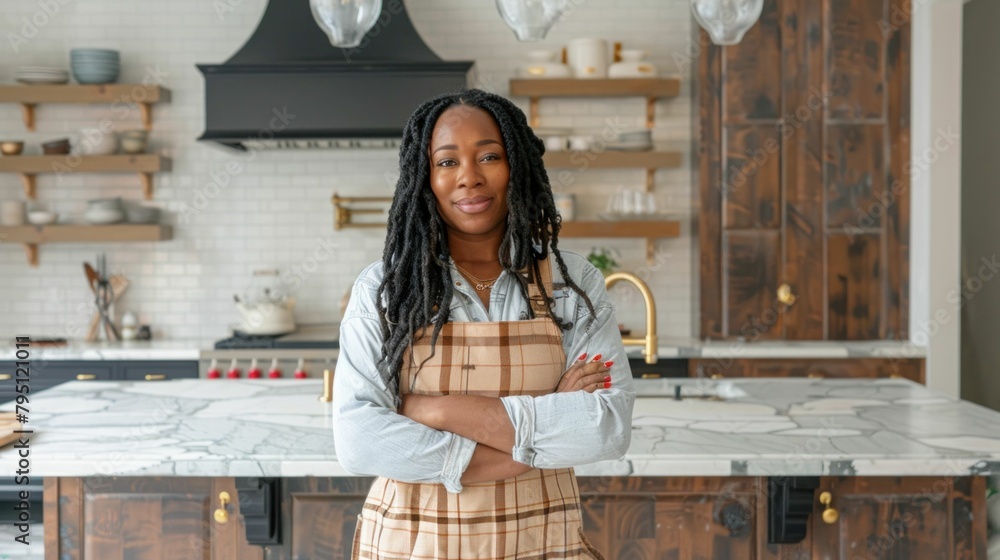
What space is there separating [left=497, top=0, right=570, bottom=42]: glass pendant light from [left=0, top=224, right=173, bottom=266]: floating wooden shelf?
295cm

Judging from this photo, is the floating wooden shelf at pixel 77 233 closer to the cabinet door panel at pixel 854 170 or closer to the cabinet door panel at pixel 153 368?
the cabinet door panel at pixel 153 368

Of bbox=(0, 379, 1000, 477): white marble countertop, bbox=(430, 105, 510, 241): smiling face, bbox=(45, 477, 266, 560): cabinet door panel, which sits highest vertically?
bbox=(430, 105, 510, 241): smiling face

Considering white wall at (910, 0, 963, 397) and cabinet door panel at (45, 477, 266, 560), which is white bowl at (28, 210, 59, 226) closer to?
cabinet door panel at (45, 477, 266, 560)

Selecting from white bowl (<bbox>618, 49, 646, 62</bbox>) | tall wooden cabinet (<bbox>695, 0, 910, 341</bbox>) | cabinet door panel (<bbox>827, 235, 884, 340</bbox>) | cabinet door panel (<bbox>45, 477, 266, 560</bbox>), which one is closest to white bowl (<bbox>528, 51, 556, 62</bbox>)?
white bowl (<bbox>618, 49, 646, 62</bbox>)

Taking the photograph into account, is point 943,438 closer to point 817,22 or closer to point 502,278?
point 502,278

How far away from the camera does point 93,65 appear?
501cm

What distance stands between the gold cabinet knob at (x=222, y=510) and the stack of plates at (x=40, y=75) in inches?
142

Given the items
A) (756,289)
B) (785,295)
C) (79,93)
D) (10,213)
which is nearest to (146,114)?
(79,93)

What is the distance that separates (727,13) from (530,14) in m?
0.61

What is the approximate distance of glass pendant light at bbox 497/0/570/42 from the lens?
2.74 m

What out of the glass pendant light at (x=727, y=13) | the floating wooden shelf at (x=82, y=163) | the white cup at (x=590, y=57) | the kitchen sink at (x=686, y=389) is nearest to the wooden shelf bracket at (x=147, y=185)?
the floating wooden shelf at (x=82, y=163)

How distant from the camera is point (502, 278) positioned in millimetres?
1622

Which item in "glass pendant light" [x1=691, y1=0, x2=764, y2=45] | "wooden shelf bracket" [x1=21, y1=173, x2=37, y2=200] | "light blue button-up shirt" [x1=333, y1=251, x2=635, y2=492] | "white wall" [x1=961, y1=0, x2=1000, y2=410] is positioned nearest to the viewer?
"light blue button-up shirt" [x1=333, y1=251, x2=635, y2=492]

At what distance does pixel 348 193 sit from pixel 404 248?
380cm
